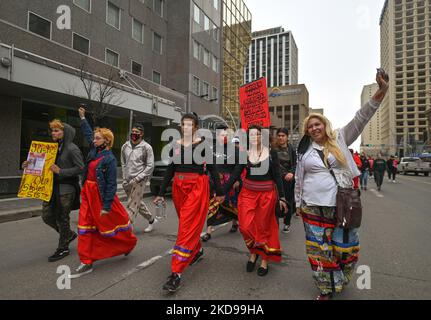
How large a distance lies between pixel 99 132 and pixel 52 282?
1.83m

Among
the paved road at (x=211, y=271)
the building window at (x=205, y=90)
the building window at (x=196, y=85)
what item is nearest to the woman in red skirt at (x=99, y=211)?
the paved road at (x=211, y=271)

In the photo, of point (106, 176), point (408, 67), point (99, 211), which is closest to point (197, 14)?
point (106, 176)

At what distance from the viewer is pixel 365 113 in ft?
9.07

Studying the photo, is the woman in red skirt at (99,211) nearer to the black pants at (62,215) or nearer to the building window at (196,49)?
the black pants at (62,215)

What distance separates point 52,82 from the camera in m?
10.0

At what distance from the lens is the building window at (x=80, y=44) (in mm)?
13914

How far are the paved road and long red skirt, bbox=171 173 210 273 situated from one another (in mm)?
326

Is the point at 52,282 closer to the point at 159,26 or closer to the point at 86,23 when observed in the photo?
the point at 86,23

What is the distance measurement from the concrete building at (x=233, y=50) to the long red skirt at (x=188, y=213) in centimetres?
2627

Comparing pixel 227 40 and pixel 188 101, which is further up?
pixel 227 40

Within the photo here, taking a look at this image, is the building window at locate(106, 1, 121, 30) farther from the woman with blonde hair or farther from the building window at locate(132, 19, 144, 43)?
the woman with blonde hair

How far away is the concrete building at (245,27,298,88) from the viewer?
144625mm

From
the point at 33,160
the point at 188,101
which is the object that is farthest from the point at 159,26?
the point at 33,160

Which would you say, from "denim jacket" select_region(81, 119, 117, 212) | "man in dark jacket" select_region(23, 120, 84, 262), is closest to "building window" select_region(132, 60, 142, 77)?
"man in dark jacket" select_region(23, 120, 84, 262)
